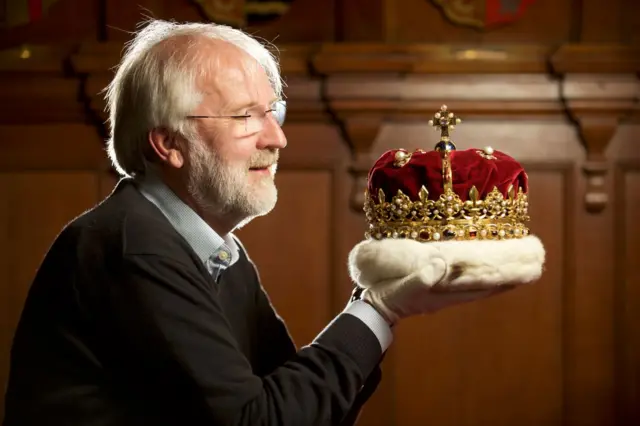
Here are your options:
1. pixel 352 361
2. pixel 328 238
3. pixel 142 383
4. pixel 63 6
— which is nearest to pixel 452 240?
pixel 352 361

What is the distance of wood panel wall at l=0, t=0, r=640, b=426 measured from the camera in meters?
3.52

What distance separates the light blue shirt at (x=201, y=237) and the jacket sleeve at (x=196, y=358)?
12 centimetres

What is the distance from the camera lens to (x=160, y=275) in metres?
1.50

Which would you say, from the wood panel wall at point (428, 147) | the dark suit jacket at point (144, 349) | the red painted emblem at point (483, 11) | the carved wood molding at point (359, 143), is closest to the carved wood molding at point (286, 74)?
the wood panel wall at point (428, 147)

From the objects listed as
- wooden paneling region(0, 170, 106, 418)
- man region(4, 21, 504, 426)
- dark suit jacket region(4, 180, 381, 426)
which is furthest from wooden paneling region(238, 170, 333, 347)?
dark suit jacket region(4, 180, 381, 426)

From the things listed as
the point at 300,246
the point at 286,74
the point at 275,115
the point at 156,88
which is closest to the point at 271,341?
the point at 275,115

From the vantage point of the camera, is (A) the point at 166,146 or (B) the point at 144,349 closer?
(B) the point at 144,349

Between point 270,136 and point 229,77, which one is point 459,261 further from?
point 229,77

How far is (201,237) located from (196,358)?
0.28m

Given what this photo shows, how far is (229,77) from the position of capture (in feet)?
5.57

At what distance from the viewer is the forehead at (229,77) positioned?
168 centimetres

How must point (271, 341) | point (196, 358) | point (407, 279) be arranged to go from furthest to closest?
point (271, 341) → point (407, 279) → point (196, 358)

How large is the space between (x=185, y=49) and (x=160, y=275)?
430 mm

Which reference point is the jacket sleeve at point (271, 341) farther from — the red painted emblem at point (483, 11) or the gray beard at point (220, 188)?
the red painted emblem at point (483, 11)
